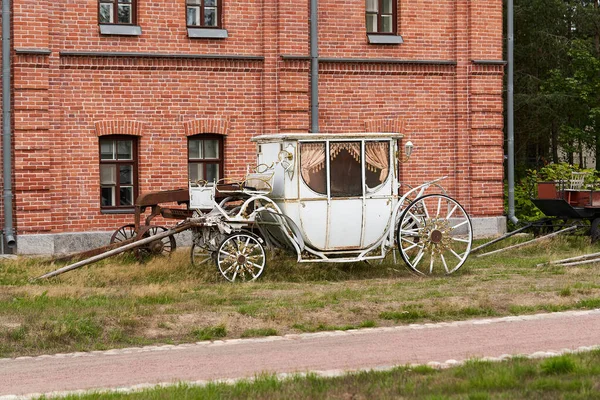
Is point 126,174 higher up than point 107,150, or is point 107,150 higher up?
point 107,150

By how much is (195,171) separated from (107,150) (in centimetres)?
183

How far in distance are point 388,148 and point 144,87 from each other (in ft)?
20.5

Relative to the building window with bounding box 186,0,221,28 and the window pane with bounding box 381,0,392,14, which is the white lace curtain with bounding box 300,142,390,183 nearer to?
the building window with bounding box 186,0,221,28

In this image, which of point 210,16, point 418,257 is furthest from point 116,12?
point 418,257

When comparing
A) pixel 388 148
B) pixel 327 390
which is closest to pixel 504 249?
pixel 388 148

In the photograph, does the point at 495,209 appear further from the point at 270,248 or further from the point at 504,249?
the point at 270,248

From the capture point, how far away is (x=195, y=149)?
2222 cm

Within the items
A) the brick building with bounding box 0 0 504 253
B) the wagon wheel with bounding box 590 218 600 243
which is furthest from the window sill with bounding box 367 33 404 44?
the wagon wheel with bounding box 590 218 600 243

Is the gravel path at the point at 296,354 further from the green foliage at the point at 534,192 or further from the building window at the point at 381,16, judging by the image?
the green foliage at the point at 534,192

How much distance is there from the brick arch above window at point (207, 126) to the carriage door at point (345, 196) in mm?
5721

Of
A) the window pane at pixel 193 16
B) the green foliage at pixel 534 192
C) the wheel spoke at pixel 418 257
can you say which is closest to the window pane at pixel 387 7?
the window pane at pixel 193 16

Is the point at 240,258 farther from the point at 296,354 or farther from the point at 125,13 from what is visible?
the point at 125,13

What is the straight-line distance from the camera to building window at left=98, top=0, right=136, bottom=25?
21.3 m

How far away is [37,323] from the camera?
11.5m
